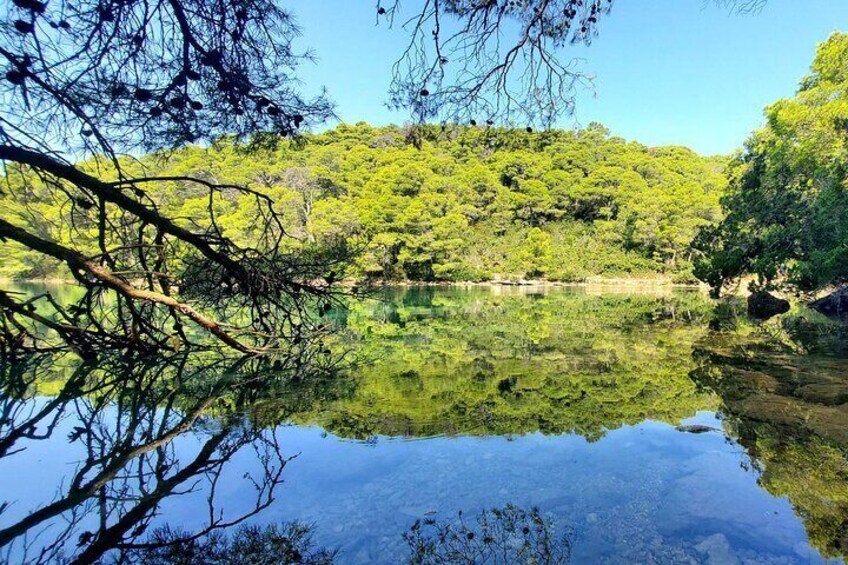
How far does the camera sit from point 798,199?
12.1 metres

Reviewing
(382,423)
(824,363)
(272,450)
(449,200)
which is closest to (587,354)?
(824,363)

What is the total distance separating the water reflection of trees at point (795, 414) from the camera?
2279 mm

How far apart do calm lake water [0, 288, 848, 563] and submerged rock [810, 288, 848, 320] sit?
8.00m

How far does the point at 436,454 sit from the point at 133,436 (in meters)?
1.92

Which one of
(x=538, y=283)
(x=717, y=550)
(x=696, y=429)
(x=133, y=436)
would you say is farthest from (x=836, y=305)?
(x=538, y=283)

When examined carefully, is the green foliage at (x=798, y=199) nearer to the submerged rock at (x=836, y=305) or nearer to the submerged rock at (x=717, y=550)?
the submerged rock at (x=836, y=305)

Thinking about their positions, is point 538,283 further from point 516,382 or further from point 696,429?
point 696,429

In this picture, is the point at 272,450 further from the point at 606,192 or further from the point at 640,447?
the point at 606,192

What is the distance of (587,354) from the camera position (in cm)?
643

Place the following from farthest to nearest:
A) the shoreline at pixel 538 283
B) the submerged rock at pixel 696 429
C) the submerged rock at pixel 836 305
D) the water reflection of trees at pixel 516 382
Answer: the shoreline at pixel 538 283 < the submerged rock at pixel 836 305 < the water reflection of trees at pixel 516 382 < the submerged rock at pixel 696 429

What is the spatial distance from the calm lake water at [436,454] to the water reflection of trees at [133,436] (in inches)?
0.6

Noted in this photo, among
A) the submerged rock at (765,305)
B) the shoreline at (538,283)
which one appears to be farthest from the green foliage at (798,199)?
the shoreline at (538,283)

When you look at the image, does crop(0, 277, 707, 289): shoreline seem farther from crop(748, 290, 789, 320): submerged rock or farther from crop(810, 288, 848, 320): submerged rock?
crop(810, 288, 848, 320): submerged rock

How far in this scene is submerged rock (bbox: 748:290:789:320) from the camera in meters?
12.4
